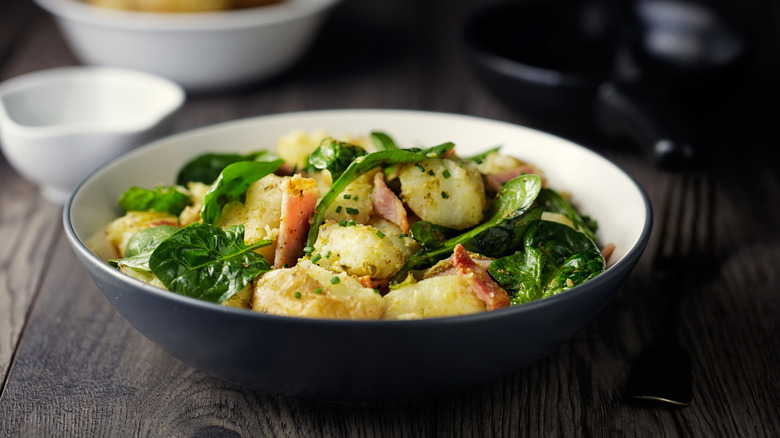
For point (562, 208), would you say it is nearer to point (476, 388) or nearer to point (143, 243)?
point (476, 388)

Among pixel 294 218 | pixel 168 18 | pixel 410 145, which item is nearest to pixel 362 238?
pixel 294 218

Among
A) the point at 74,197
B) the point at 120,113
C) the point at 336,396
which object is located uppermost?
the point at 74,197

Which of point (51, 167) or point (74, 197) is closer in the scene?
point (74, 197)

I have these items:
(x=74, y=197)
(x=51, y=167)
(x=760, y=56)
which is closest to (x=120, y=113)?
(x=51, y=167)

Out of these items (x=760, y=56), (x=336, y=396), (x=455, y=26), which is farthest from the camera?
(x=455, y=26)

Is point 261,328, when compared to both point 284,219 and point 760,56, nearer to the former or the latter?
point 284,219

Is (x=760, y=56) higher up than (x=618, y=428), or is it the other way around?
(x=618, y=428)
